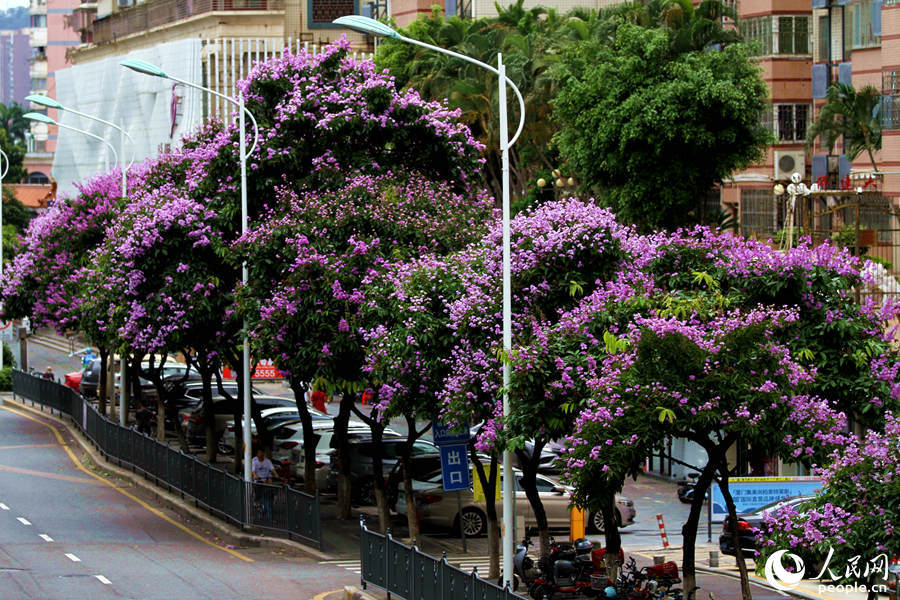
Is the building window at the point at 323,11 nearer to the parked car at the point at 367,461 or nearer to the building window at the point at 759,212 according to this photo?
the building window at the point at 759,212

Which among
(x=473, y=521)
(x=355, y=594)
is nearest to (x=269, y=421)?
(x=473, y=521)

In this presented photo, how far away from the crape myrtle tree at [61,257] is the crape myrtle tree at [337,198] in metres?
14.1

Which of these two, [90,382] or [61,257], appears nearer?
[61,257]

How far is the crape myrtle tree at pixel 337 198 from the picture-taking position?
24781 millimetres

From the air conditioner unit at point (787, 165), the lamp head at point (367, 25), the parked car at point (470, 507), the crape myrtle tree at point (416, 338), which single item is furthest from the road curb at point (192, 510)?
the air conditioner unit at point (787, 165)

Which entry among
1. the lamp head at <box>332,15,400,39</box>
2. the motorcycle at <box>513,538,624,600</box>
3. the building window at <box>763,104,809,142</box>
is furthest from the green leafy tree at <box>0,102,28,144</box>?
the lamp head at <box>332,15,400,39</box>

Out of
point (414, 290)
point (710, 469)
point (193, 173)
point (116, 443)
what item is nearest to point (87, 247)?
point (116, 443)

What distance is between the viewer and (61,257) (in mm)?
44344

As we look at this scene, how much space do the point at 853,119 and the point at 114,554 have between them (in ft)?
68.7

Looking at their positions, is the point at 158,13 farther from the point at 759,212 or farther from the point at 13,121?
the point at 13,121

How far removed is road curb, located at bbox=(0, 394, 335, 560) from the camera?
26703 millimetres

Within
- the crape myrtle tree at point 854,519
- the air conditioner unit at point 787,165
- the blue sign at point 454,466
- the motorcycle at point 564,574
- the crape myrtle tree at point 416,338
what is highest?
the air conditioner unit at point 787,165

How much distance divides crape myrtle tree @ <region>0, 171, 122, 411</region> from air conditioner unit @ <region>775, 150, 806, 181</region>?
19.3 m

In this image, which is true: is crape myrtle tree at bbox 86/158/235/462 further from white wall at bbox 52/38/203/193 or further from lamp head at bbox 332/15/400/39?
white wall at bbox 52/38/203/193
